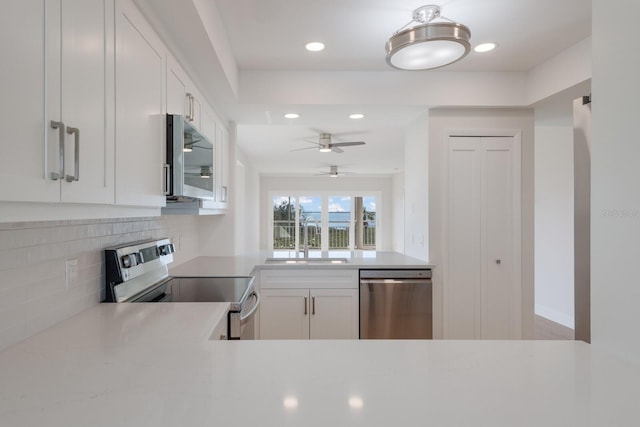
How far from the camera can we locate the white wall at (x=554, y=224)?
4.11m

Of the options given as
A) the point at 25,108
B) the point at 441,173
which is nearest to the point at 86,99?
the point at 25,108

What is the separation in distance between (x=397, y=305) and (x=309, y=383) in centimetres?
227

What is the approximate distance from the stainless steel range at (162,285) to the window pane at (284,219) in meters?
6.77

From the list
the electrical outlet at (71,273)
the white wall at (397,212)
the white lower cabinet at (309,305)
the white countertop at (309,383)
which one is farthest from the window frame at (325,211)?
the white countertop at (309,383)

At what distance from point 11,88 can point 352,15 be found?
1796 millimetres

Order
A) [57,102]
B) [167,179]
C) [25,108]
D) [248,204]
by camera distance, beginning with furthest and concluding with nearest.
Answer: [248,204]
[167,179]
[57,102]
[25,108]

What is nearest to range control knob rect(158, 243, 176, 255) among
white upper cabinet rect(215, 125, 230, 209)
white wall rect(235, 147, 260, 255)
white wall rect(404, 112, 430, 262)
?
white upper cabinet rect(215, 125, 230, 209)

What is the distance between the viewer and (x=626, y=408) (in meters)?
0.72

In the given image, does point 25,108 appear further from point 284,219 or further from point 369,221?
point 369,221

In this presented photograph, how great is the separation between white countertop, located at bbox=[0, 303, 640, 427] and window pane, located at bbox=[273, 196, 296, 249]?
7.94m

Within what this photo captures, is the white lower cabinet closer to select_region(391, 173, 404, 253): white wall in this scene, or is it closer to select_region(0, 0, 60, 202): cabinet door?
select_region(0, 0, 60, 202): cabinet door

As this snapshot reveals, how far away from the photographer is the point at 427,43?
1.81 m

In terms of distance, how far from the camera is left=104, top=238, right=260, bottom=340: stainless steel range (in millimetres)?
1677

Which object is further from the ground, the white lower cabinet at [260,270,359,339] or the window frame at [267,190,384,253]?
the window frame at [267,190,384,253]
